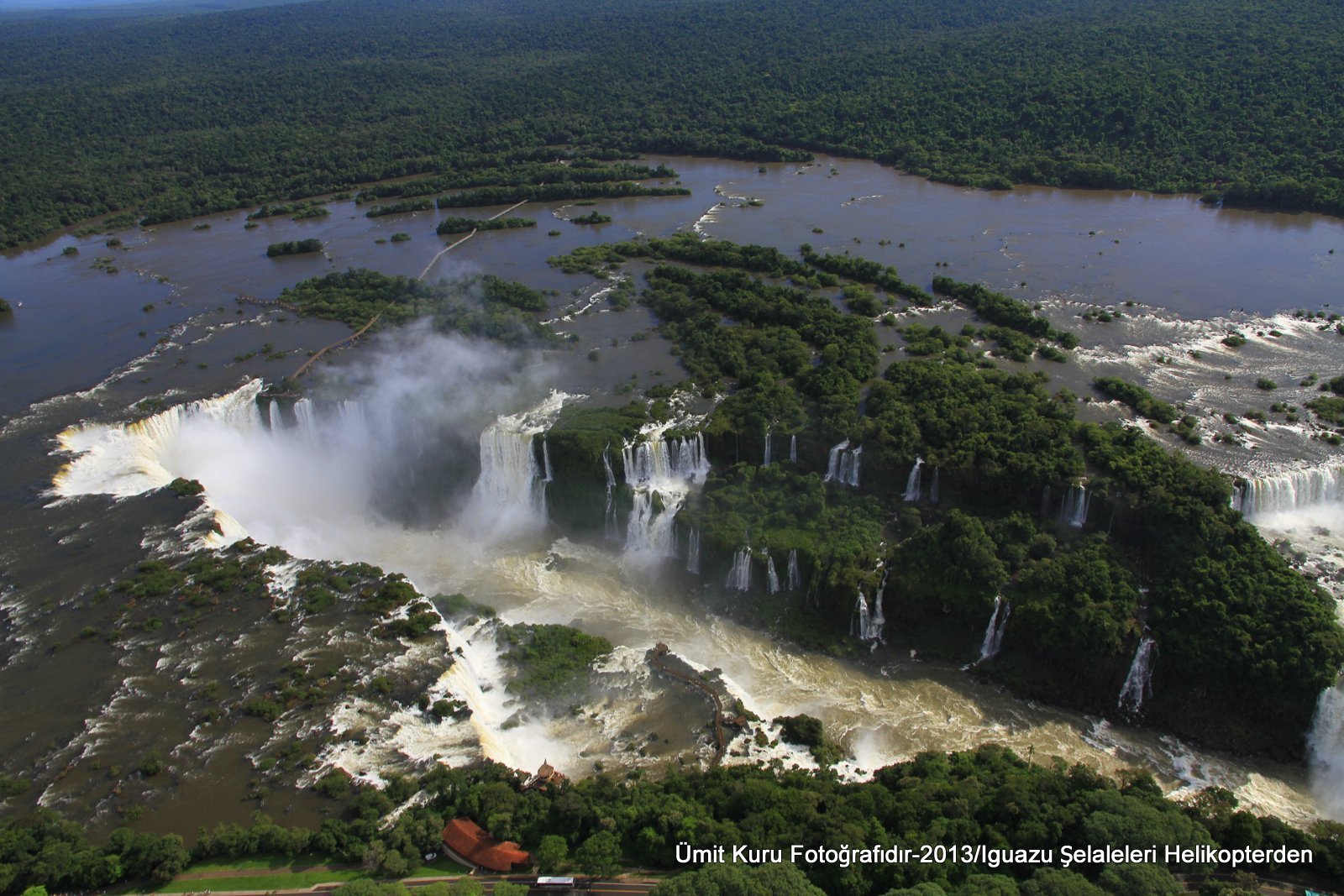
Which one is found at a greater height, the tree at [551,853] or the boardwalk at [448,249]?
the boardwalk at [448,249]

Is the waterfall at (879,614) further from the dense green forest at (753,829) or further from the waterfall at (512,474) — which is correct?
the waterfall at (512,474)

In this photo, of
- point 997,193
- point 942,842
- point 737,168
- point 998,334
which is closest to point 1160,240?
point 997,193

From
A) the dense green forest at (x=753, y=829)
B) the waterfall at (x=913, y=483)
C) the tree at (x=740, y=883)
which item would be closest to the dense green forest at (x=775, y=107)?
the waterfall at (x=913, y=483)

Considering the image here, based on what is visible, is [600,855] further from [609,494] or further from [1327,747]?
[1327,747]

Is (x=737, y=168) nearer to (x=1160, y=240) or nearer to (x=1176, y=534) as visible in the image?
(x=1160, y=240)

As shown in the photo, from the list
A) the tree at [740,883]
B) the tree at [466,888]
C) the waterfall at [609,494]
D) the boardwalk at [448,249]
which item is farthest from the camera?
the boardwalk at [448,249]

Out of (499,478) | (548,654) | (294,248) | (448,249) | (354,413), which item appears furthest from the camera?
(294,248)

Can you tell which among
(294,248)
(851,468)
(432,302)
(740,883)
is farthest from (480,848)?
(294,248)
